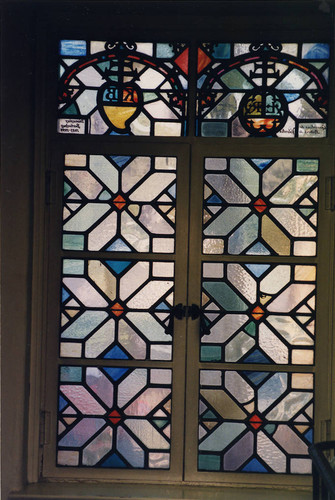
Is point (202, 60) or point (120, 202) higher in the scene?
point (202, 60)

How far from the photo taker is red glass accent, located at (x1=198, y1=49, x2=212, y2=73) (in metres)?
→ 3.46

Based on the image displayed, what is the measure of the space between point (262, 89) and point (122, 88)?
0.78 m

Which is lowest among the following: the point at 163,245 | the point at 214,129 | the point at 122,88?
the point at 163,245

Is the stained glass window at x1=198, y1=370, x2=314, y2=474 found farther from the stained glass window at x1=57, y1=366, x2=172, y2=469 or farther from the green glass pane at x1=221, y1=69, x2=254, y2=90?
the green glass pane at x1=221, y1=69, x2=254, y2=90

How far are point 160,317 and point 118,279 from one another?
12.5 inches

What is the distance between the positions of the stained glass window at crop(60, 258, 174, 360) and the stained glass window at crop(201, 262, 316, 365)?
25cm

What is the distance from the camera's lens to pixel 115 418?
136 inches

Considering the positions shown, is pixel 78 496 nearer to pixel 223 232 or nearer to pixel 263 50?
pixel 223 232

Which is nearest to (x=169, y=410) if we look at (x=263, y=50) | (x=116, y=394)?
(x=116, y=394)

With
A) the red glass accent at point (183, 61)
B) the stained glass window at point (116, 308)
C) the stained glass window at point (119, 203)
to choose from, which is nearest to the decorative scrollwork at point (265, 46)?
the red glass accent at point (183, 61)

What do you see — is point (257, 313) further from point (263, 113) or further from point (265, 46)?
point (265, 46)

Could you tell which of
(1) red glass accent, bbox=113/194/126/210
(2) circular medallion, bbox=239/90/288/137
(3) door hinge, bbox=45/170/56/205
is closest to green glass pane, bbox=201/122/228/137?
(2) circular medallion, bbox=239/90/288/137

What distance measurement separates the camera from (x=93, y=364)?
3.48m

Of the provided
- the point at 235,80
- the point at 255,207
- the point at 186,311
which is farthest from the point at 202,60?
the point at 186,311
